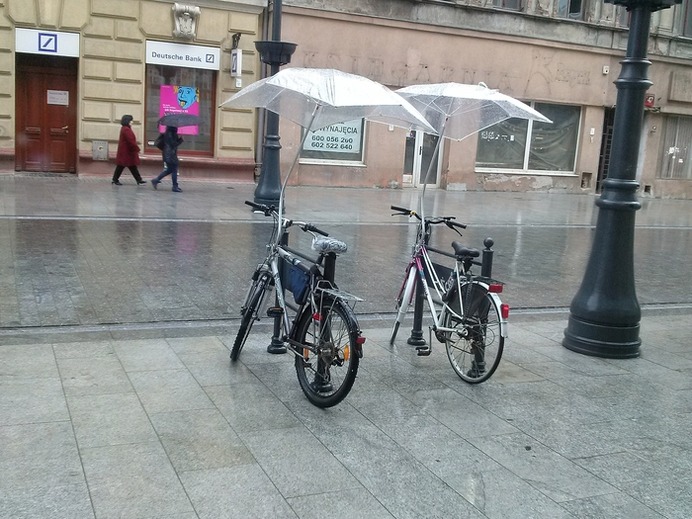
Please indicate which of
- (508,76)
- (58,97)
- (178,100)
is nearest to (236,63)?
(178,100)

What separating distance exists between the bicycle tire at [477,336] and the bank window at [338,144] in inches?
614

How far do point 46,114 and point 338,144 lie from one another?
288 inches

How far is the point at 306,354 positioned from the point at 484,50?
18777 mm

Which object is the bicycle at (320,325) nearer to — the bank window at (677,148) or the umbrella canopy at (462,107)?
the umbrella canopy at (462,107)

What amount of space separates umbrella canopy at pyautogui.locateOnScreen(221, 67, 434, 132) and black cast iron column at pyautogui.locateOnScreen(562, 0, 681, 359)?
1.57 meters

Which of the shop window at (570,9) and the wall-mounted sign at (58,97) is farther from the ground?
the shop window at (570,9)

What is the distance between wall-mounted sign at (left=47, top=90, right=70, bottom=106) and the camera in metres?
18.4

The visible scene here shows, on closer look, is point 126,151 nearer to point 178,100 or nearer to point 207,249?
point 178,100

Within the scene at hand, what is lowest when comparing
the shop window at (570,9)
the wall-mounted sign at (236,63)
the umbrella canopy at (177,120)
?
the umbrella canopy at (177,120)

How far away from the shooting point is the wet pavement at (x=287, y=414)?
3.83m

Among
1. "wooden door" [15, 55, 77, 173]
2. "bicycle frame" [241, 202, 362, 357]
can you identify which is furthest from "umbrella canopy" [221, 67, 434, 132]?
"wooden door" [15, 55, 77, 173]

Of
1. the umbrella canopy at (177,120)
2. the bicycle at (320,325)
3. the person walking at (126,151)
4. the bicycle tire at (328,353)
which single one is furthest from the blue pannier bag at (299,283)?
the person walking at (126,151)

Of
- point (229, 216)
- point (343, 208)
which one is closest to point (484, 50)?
point (343, 208)

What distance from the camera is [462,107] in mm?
7258
